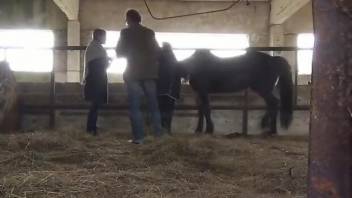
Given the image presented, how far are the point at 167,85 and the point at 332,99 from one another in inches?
224

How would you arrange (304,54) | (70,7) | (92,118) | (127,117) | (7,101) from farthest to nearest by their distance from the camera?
(304,54), (70,7), (127,117), (7,101), (92,118)

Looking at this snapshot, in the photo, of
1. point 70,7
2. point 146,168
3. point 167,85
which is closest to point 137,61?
point 167,85

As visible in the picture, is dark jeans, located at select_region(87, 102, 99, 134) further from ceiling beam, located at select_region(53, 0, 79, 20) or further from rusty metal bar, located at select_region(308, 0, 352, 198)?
ceiling beam, located at select_region(53, 0, 79, 20)

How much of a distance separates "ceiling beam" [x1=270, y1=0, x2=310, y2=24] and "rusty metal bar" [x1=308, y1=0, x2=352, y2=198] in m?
10.7

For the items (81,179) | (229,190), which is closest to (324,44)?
(229,190)

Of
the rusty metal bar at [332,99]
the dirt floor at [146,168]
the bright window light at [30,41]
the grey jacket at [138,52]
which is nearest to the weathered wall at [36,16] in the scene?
the bright window light at [30,41]

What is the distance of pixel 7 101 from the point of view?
674cm

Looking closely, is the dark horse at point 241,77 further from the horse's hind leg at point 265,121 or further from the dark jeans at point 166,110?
the dark jeans at point 166,110

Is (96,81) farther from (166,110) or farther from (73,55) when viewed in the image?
(73,55)

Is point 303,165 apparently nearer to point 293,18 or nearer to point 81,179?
point 81,179

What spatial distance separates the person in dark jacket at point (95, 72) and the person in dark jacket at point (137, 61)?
0.55 m

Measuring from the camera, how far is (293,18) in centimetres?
1408

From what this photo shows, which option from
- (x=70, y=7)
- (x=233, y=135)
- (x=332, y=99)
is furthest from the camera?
(x=70, y=7)

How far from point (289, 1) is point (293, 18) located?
1.60 meters
